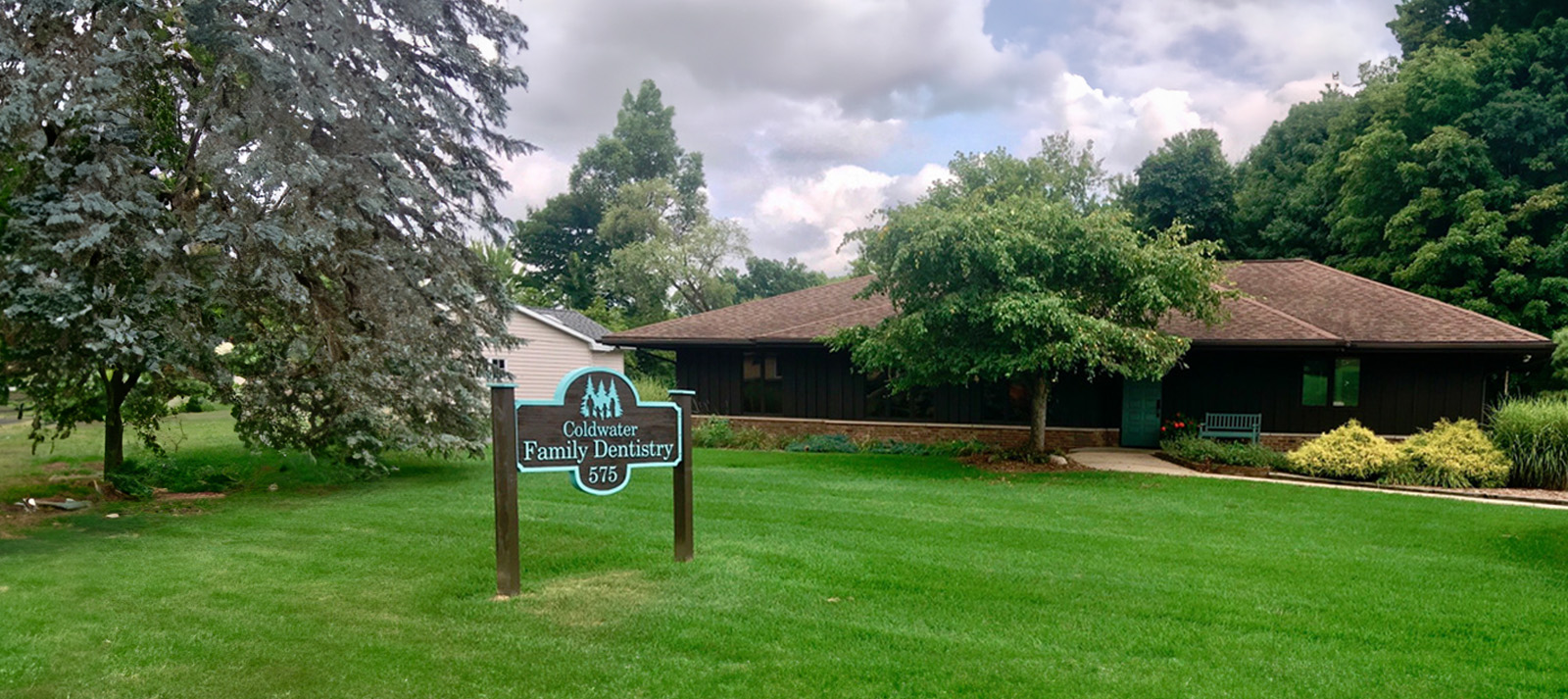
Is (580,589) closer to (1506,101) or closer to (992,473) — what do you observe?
(992,473)

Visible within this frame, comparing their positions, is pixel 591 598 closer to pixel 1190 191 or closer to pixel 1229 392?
pixel 1229 392

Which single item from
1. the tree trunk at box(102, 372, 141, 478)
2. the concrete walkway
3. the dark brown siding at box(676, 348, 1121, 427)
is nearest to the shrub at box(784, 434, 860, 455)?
the dark brown siding at box(676, 348, 1121, 427)

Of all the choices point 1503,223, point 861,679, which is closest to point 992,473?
point 861,679

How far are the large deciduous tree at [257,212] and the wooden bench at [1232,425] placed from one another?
13.4 meters

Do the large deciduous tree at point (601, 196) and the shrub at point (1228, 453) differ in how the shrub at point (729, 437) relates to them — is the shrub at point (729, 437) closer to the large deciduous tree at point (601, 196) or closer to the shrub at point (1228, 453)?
the shrub at point (1228, 453)

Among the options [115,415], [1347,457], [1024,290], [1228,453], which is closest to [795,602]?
[1024,290]

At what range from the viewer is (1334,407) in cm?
1794

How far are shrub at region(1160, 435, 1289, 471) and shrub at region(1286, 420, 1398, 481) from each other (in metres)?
0.39

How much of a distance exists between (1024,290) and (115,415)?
13.1 meters

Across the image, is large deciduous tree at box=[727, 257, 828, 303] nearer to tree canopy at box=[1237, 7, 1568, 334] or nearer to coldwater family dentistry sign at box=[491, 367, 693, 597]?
tree canopy at box=[1237, 7, 1568, 334]

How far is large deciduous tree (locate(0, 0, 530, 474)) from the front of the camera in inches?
395

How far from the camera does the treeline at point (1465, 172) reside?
78.0ft

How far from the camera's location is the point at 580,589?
6.98 m

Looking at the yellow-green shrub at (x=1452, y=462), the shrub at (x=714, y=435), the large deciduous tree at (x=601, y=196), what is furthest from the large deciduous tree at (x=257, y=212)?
the large deciduous tree at (x=601, y=196)
